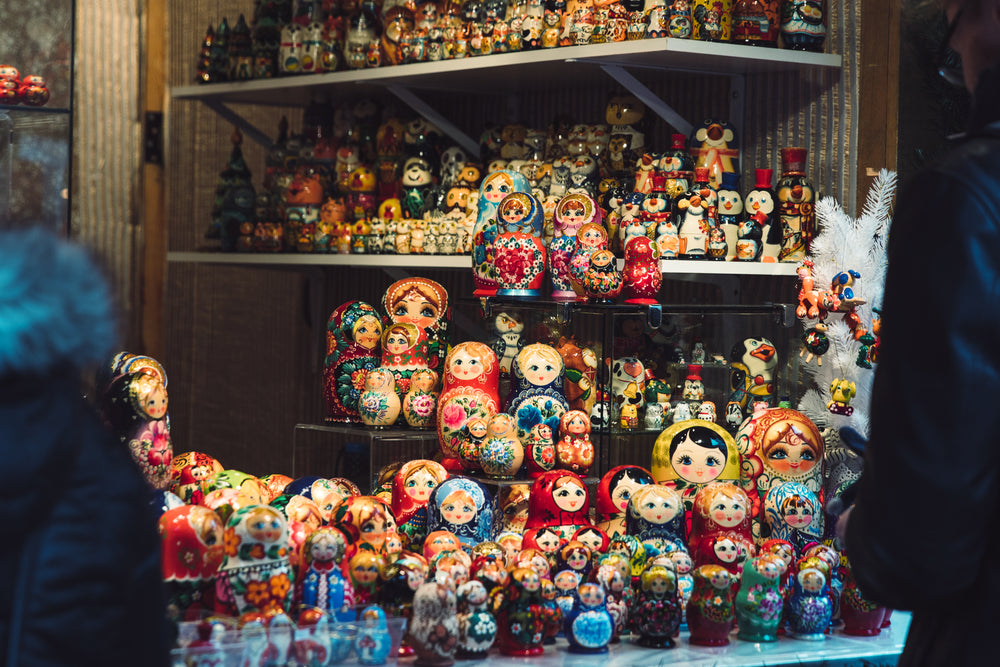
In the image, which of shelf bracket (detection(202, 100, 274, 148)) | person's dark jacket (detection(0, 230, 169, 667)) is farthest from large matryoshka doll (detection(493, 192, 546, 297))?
person's dark jacket (detection(0, 230, 169, 667))

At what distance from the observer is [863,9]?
315 centimetres

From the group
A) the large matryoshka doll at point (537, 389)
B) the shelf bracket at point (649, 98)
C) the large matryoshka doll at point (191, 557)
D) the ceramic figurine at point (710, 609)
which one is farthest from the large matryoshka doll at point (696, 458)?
the large matryoshka doll at point (191, 557)

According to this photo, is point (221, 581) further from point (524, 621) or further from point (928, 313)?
point (928, 313)

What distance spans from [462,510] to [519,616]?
46cm

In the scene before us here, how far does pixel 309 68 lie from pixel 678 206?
1509mm

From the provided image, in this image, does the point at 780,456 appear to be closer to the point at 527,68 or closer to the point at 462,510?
the point at 462,510

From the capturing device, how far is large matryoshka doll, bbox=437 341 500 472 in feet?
10.1

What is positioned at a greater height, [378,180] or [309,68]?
[309,68]

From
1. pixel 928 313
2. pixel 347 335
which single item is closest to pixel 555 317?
pixel 347 335

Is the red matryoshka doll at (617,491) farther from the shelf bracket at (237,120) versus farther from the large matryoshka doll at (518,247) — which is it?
the shelf bracket at (237,120)

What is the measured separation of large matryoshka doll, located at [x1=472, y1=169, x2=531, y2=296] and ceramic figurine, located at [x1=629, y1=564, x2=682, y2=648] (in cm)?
118

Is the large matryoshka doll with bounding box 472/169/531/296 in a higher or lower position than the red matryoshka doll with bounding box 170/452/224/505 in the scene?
higher

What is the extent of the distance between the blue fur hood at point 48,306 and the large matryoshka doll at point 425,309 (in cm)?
219

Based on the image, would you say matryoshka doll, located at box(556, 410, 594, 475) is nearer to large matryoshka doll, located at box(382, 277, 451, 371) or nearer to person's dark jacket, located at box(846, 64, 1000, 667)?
large matryoshka doll, located at box(382, 277, 451, 371)
